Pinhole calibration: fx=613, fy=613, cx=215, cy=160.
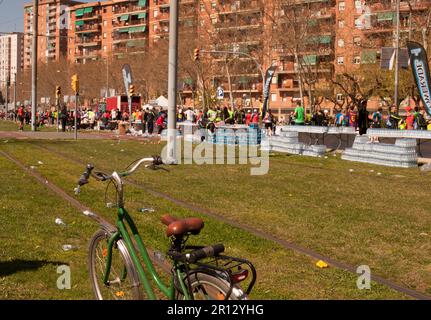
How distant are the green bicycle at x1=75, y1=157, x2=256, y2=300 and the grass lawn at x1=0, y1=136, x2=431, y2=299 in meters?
0.63

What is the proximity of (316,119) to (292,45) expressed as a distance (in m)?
16.6

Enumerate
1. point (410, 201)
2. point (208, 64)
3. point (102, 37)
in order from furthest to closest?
point (102, 37)
point (208, 64)
point (410, 201)

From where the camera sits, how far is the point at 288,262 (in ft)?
20.0

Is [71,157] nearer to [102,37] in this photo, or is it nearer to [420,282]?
[420,282]

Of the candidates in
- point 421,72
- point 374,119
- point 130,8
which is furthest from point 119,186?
point 130,8

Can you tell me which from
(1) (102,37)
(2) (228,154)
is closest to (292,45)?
(2) (228,154)

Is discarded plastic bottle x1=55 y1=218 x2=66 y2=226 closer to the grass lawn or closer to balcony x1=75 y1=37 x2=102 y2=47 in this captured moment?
the grass lawn

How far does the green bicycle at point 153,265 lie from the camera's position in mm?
3291

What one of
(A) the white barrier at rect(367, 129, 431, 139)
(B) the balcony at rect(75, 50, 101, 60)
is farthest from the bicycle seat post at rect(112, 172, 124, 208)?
(B) the balcony at rect(75, 50, 101, 60)

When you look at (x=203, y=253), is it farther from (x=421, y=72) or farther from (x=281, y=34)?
(x=281, y=34)

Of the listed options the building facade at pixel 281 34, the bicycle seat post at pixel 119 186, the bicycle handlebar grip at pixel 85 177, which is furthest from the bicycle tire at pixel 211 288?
the building facade at pixel 281 34

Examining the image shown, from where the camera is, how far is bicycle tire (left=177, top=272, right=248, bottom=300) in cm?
318

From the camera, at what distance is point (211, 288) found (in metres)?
3.29

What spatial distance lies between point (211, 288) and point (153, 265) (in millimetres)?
1005
